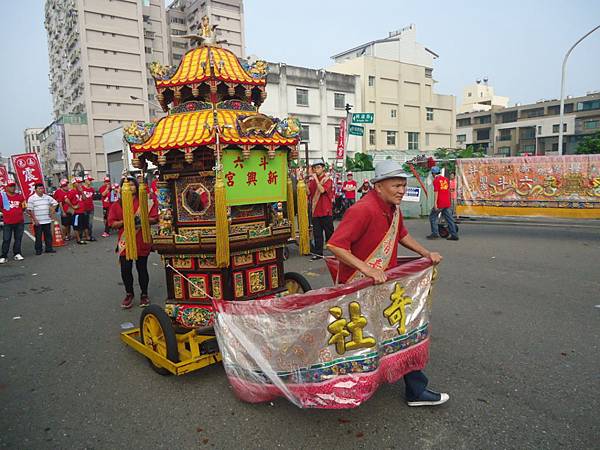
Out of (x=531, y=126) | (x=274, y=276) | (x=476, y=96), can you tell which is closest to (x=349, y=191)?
(x=274, y=276)

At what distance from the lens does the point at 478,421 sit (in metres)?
2.84

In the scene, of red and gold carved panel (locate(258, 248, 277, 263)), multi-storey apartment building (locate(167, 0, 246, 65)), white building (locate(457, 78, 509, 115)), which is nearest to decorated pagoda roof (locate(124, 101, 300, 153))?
red and gold carved panel (locate(258, 248, 277, 263))

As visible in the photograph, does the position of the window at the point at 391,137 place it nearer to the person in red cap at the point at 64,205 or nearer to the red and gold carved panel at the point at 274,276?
the person in red cap at the point at 64,205

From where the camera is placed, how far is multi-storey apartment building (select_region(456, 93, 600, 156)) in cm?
4975

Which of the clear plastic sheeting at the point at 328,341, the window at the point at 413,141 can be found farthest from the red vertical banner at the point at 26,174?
the window at the point at 413,141

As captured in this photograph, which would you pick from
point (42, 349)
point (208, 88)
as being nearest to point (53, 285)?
point (42, 349)

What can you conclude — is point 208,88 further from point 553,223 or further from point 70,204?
point 553,223

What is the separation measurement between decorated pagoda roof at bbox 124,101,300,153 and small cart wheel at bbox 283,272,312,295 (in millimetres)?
1555

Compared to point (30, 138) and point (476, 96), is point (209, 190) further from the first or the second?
point (30, 138)

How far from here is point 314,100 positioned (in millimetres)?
32844

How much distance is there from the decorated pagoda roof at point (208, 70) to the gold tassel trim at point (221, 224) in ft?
3.61

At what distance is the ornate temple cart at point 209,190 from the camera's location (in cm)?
371

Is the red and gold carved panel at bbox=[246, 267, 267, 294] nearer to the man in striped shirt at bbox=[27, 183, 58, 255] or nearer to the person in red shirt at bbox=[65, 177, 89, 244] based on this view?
the man in striped shirt at bbox=[27, 183, 58, 255]

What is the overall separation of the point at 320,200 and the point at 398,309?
5650mm
